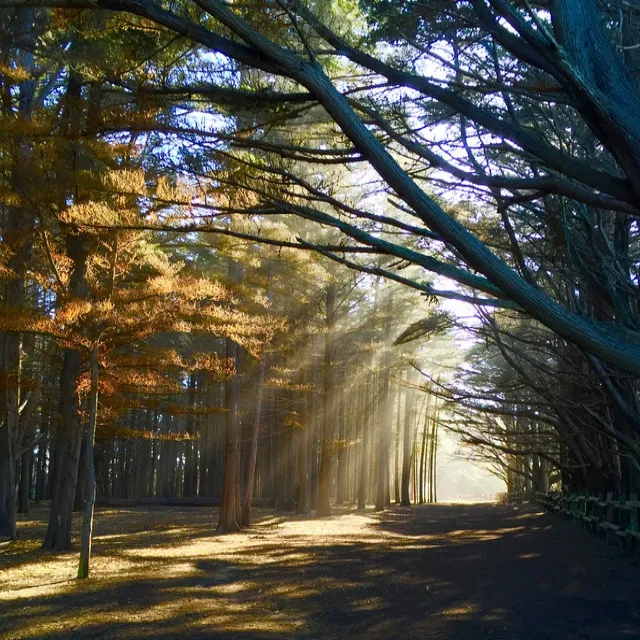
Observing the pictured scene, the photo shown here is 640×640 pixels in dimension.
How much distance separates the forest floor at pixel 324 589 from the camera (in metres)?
7.32

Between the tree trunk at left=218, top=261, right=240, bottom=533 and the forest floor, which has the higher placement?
the tree trunk at left=218, top=261, right=240, bottom=533

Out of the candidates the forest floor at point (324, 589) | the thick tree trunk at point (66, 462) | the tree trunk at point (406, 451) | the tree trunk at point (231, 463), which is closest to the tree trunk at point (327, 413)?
the tree trunk at point (231, 463)

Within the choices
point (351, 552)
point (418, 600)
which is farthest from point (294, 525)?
point (418, 600)

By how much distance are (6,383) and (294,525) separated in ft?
34.3

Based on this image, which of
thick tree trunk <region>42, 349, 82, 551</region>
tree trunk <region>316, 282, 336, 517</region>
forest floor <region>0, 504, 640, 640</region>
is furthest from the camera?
tree trunk <region>316, 282, 336, 517</region>

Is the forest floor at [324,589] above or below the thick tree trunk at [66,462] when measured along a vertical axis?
below

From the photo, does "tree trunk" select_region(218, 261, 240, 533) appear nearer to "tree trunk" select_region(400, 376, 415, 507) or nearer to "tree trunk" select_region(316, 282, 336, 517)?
"tree trunk" select_region(316, 282, 336, 517)

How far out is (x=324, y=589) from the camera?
→ 32.1 ft

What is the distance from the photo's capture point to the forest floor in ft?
24.0

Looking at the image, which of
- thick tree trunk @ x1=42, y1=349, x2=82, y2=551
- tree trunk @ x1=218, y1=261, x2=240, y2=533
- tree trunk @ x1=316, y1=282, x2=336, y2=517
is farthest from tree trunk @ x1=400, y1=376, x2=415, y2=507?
thick tree trunk @ x1=42, y1=349, x2=82, y2=551

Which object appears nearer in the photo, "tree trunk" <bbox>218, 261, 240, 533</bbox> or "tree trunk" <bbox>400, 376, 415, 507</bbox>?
"tree trunk" <bbox>218, 261, 240, 533</bbox>

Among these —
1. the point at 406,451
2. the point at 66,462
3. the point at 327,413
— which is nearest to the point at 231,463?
the point at 66,462

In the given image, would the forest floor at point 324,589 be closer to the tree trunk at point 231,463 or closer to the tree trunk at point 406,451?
the tree trunk at point 231,463

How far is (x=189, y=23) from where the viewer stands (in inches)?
Answer: 154
